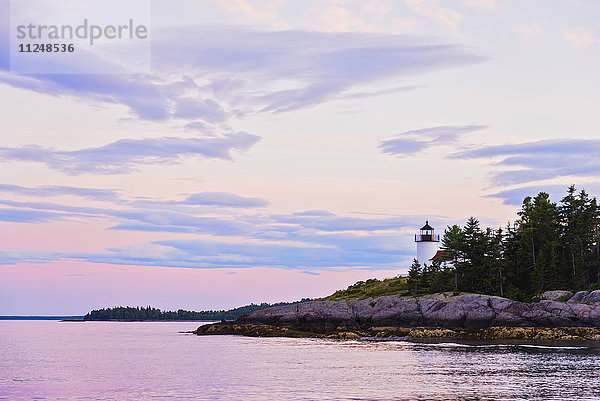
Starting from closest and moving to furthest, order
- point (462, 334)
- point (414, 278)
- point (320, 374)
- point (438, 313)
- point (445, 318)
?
point (320, 374) → point (462, 334) → point (445, 318) → point (438, 313) → point (414, 278)

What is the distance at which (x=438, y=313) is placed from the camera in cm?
8719

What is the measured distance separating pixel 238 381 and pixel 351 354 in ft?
69.1

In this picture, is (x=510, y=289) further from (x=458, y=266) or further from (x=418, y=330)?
(x=418, y=330)

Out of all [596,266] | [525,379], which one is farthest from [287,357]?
[596,266]

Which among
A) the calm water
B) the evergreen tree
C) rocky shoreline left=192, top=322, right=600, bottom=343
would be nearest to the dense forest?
the evergreen tree

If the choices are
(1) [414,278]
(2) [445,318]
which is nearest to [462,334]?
(2) [445,318]

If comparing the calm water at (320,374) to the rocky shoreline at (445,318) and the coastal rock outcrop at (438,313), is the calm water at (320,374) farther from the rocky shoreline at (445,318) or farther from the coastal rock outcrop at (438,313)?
the coastal rock outcrop at (438,313)

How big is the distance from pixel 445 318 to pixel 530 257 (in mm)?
22875

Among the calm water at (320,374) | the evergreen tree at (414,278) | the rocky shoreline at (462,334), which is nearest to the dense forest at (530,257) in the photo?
the evergreen tree at (414,278)

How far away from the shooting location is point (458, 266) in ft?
317

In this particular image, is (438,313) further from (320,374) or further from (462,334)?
(320,374)

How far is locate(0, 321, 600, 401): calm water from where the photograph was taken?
3900cm

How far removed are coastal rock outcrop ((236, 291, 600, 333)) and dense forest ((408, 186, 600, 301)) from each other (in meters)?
6.13

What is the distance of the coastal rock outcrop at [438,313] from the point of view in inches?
3191
